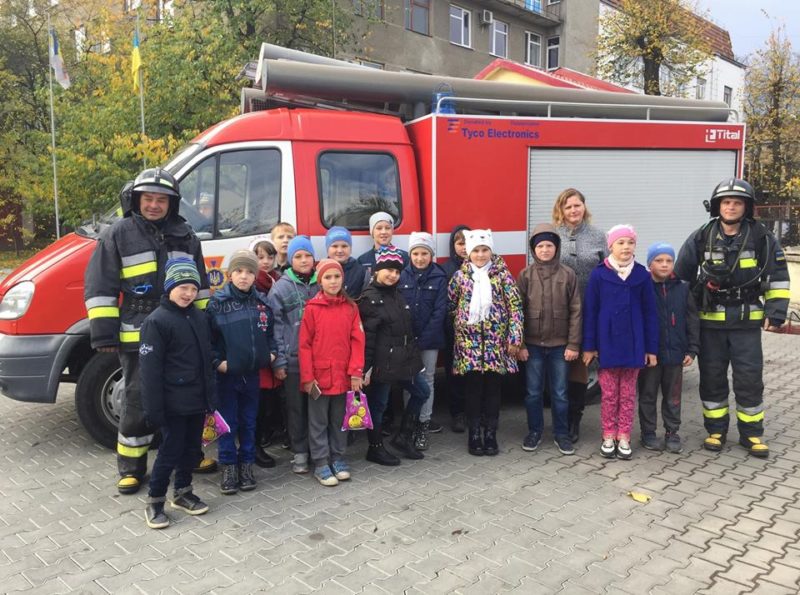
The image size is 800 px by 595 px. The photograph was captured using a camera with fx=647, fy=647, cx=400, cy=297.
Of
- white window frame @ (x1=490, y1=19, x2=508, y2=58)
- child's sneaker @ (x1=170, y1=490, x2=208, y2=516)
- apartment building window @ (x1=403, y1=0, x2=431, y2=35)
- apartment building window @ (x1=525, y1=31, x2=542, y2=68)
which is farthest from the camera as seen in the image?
apartment building window @ (x1=525, y1=31, x2=542, y2=68)

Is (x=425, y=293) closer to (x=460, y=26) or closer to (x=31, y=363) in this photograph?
(x=31, y=363)

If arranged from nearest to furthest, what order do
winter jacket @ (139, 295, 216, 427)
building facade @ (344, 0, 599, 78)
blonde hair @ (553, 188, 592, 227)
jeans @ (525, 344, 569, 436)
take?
winter jacket @ (139, 295, 216, 427) < jeans @ (525, 344, 569, 436) < blonde hair @ (553, 188, 592, 227) < building facade @ (344, 0, 599, 78)

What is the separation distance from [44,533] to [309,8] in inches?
516

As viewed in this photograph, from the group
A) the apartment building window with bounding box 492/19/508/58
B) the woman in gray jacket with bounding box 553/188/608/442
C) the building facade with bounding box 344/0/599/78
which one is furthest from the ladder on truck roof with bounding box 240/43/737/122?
the apartment building window with bounding box 492/19/508/58

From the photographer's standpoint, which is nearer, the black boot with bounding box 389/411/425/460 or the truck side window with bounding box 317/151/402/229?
the black boot with bounding box 389/411/425/460

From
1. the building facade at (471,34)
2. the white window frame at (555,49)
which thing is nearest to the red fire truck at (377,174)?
the building facade at (471,34)

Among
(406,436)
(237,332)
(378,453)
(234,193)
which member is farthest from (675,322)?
(234,193)

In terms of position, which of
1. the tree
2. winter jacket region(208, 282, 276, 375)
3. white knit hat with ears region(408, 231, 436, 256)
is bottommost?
winter jacket region(208, 282, 276, 375)

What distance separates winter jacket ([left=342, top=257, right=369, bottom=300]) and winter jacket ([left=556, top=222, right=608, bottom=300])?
1.69 meters

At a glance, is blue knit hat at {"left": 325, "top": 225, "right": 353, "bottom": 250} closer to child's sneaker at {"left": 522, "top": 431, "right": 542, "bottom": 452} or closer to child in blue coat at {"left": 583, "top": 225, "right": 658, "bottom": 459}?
child in blue coat at {"left": 583, "top": 225, "right": 658, "bottom": 459}

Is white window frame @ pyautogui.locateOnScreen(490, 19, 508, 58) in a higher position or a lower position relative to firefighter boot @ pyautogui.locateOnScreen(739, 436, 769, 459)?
higher

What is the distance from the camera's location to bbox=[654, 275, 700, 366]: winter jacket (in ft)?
16.4

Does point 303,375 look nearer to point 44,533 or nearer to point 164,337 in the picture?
point 164,337

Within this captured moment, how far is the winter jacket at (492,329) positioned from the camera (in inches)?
191
